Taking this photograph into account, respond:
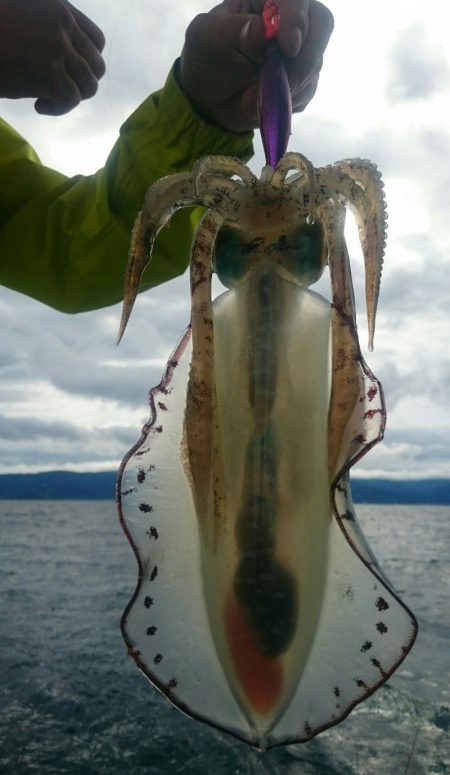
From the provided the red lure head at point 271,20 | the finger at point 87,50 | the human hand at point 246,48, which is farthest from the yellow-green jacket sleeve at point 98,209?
the red lure head at point 271,20

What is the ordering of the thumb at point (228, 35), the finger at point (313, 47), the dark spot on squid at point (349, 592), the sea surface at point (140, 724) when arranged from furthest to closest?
the sea surface at point (140, 724)
the finger at point (313, 47)
the thumb at point (228, 35)
the dark spot on squid at point (349, 592)

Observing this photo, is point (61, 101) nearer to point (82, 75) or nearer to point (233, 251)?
point (82, 75)

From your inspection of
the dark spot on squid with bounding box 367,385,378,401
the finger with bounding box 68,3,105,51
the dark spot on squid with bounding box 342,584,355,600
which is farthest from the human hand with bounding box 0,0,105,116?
the dark spot on squid with bounding box 342,584,355,600

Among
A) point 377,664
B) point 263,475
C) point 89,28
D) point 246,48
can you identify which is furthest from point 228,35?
point 377,664

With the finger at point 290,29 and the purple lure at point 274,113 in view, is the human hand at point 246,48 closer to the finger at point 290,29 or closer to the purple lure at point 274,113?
the finger at point 290,29

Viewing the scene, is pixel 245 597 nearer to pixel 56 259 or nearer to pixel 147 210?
pixel 147 210

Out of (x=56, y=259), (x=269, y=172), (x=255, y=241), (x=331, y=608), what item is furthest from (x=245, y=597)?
(x=56, y=259)
